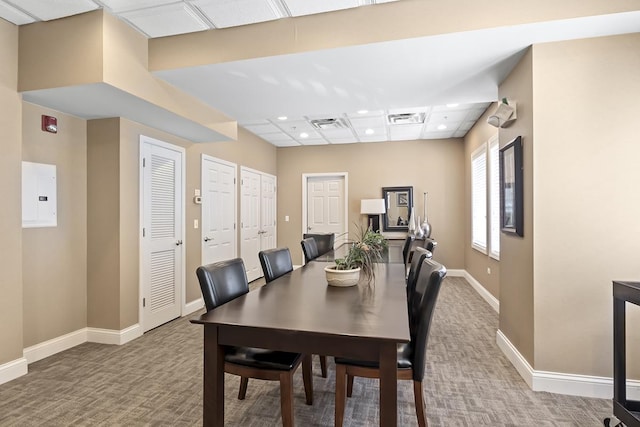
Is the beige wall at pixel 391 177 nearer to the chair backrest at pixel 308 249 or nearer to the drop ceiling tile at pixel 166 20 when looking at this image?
the chair backrest at pixel 308 249

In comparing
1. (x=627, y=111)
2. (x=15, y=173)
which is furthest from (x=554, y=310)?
(x=15, y=173)

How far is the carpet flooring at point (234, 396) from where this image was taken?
6.48 feet

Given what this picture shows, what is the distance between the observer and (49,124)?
2.85 meters

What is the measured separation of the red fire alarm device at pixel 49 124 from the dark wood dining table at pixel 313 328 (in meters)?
2.46

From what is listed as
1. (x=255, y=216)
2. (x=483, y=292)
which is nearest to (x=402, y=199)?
(x=483, y=292)

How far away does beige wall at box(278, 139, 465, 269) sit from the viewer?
6207mm

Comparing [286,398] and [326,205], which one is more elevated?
[326,205]

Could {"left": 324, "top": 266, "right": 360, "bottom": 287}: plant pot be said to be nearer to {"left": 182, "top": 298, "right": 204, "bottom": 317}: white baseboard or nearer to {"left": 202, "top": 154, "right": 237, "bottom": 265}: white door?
{"left": 182, "top": 298, "right": 204, "bottom": 317}: white baseboard

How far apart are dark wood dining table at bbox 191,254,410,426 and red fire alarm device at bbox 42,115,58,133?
246cm

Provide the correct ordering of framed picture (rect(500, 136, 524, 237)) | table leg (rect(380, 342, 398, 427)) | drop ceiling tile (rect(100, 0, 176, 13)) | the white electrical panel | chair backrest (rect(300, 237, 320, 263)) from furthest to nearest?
chair backrest (rect(300, 237, 320, 263)), the white electrical panel, framed picture (rect(500, 136, 524, 237)), drop ceiling tile (rect(100, 0, 176, 13)), table leg (rect(380, 342, 398, 427))

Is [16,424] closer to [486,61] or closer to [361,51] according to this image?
[361,51]

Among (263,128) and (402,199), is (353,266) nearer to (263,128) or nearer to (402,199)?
(263,128)

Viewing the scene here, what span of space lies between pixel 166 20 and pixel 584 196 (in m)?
3.26

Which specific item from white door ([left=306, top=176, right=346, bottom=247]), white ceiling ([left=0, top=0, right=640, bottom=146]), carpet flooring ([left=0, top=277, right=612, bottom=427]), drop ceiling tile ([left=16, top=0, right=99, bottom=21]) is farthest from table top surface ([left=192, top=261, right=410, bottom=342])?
white door ([left=306, top=176, right=346, bottom=247])
